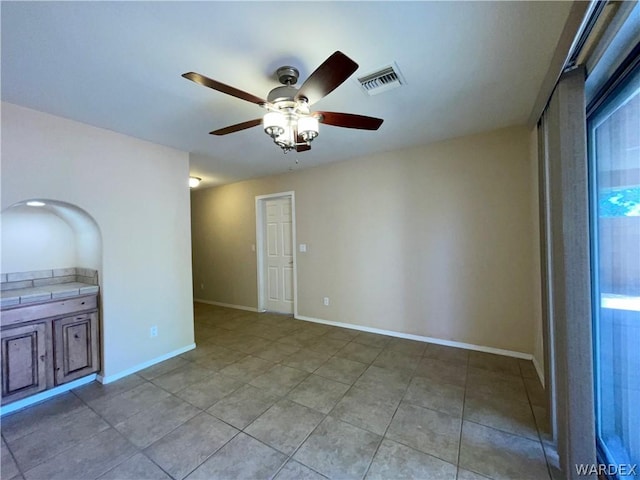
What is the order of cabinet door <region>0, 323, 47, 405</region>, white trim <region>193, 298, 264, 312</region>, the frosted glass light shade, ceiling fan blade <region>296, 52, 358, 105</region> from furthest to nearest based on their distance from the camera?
1. white trim <region>193, 298, 264, 312</region>
2. cabinet door <region>0, 323, 47, 405</region>
3. the frosted glass light shade
4. ceiling fan blade <region>296, 52, 358, 105</region>

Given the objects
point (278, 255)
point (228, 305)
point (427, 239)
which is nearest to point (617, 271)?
point (427, 239)

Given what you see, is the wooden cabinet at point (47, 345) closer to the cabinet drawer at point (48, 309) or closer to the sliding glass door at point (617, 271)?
the cabinet drawer at point (48, 309)

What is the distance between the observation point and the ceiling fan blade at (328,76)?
1218mm

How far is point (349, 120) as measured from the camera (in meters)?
1.79

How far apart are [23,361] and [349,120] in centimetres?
333

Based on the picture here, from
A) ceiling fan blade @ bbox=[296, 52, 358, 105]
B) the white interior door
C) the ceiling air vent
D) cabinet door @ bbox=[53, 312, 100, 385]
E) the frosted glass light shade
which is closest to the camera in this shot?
ceiling fan blade @ bbox=[296, 52, 358, 105]

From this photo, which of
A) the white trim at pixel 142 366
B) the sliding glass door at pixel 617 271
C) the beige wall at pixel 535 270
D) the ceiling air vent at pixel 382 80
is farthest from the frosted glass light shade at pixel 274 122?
the white trim at pixel 142 366

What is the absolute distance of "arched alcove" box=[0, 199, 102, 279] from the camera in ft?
8.40

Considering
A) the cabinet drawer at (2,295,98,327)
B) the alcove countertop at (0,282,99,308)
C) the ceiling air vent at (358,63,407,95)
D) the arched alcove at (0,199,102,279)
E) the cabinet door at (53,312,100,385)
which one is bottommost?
the cabinet door at (53,312,100,385)

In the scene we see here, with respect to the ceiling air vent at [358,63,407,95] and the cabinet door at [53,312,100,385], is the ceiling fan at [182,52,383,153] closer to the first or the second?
the ceiling air vent at [358,63,407,95]

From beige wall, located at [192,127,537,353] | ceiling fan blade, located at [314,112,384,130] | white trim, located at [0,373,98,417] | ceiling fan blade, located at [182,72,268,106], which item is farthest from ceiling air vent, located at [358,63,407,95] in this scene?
white trim, located at [0,373,98,417]

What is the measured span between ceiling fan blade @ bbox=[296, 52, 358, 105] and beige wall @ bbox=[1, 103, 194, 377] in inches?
90.8

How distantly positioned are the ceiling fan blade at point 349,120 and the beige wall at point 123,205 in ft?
7.57

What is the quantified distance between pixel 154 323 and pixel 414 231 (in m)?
3.36
